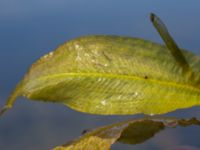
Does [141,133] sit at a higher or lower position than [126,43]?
lower

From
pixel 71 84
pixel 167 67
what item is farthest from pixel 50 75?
pixel 167 67

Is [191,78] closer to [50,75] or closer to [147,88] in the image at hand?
[147,88]

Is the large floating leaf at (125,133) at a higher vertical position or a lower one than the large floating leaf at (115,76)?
lower

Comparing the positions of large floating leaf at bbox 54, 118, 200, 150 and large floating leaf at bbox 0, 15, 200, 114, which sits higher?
large floating leaf at bbox 0, 15, 200, 114
